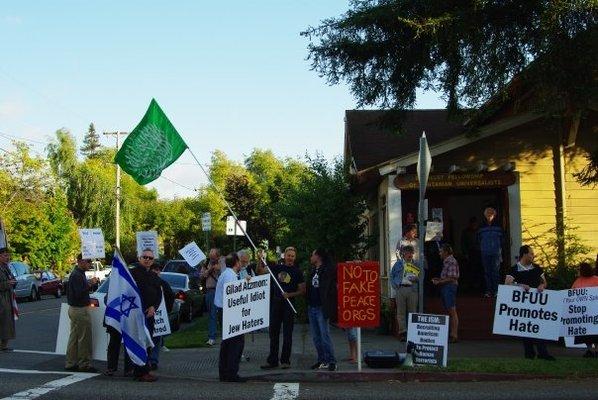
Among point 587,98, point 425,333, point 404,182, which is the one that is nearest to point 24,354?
point 425,333

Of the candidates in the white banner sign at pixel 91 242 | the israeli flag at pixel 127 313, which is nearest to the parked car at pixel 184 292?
the white banner sign at pixel 91 242

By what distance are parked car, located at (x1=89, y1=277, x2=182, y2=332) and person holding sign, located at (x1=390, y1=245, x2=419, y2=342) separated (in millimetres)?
4248

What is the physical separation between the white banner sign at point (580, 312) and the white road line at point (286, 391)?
4.75 metres

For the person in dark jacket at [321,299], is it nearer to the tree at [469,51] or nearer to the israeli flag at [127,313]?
the israeli flag at [127,313]

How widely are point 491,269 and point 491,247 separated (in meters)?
0.53

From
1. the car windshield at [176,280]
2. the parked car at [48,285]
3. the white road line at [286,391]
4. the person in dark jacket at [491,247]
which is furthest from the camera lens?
the parked car at [48,285]

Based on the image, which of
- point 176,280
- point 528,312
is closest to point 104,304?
point 528,312

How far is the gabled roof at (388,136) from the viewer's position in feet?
68.2

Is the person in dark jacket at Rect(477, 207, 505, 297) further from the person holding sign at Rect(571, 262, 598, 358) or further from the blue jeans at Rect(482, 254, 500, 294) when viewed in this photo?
the person holding sign at Rect(571, 262, 598, 358)

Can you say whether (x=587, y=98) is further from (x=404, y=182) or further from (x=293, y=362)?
(x=293, y=362)

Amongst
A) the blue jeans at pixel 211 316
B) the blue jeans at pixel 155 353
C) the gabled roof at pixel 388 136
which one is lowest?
the blue jeans at pixel 155 353

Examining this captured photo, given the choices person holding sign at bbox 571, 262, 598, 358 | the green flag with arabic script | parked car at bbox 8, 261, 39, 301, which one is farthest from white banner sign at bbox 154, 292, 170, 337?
parked car at bbox 8, 261, 39, 301

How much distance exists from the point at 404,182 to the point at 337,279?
586 centimetres

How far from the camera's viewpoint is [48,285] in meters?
41.9
